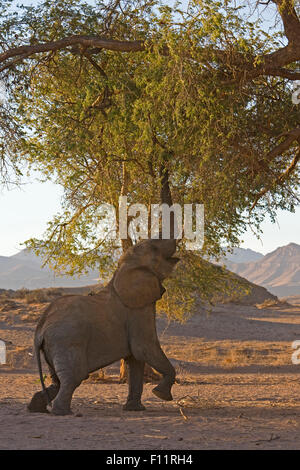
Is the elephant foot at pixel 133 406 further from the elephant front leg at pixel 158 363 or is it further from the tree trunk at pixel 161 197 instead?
the tree trunk at pixel 161 197

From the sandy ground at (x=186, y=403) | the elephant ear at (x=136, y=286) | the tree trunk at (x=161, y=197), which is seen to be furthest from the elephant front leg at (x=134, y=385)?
the tree trunk at (x=161, y=197)

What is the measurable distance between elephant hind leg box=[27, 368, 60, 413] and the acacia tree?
12.3 ft

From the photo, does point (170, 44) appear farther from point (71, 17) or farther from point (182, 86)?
point (71, 17)

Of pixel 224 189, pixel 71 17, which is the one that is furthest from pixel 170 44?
pixel 71 17

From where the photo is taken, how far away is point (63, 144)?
11.1 m

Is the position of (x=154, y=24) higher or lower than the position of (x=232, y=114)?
higher

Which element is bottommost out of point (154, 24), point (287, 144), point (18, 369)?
Result: point (18, 369)

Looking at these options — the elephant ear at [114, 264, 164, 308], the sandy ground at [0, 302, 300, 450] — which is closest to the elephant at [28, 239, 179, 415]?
the elephant ear at [114, 264, 164, 308]

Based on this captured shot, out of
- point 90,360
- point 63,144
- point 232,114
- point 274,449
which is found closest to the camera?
point 274,449

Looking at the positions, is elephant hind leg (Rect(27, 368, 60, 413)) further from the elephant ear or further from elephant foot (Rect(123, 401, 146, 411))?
the elephant ear

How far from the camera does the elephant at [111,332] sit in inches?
334
